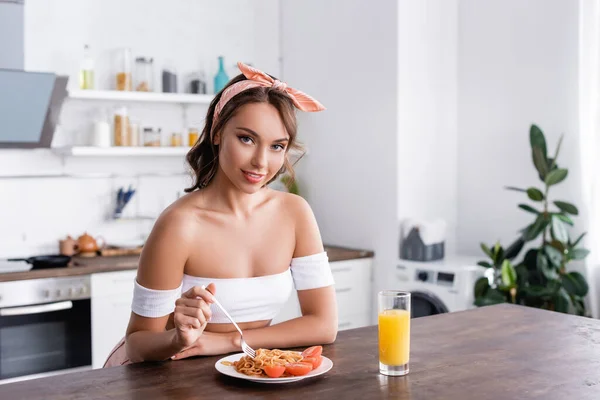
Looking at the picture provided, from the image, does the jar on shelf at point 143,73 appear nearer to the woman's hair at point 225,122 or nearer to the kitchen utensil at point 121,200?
the kitchen utensil at point 121,200

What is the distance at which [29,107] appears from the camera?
3822 millimetres

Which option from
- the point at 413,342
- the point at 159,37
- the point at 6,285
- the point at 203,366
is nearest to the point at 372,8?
the point at 159,37

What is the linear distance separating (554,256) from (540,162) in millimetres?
444

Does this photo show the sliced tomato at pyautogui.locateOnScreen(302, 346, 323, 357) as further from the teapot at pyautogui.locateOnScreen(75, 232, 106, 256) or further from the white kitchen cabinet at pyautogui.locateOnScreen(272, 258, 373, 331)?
the teapot at pyautogui.locateOnScreen(75, 232, 106, 256)

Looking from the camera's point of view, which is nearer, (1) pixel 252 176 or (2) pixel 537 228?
(1) pixel 252 176

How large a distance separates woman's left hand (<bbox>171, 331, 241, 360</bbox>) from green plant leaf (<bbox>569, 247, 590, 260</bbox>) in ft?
7.02

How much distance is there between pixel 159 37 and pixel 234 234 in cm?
267

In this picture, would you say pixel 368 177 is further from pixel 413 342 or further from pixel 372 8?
pixel 413 342

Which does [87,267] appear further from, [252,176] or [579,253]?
[579,253]

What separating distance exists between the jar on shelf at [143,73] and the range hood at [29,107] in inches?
15.2

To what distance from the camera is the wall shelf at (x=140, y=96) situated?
155 inches

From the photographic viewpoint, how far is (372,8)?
423 cm

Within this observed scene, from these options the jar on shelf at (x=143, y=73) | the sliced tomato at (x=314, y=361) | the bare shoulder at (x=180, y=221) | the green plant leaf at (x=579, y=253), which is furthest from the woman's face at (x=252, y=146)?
the jar on shelf at (x=143, y=73)

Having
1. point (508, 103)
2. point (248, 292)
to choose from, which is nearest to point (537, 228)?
point (508, 103)
